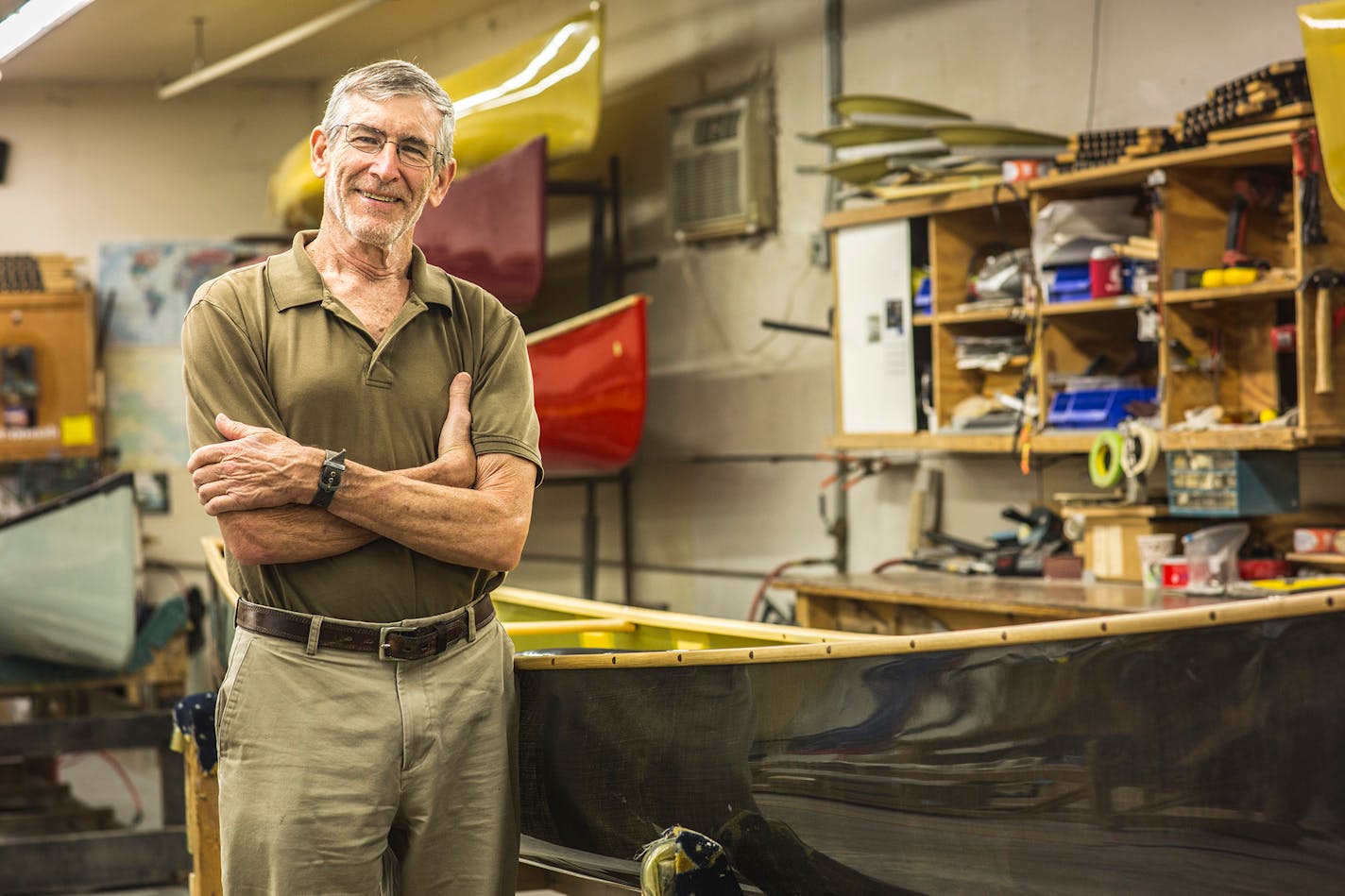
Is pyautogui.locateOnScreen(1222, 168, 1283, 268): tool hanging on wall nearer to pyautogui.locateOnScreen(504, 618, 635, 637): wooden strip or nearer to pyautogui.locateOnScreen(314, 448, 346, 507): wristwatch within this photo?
pyautogui.locateOnScreen(504, 618, 635, 637): wooden strip

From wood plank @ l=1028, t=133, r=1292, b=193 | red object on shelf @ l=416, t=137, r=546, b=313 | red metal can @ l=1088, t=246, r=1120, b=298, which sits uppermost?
red object on shelf @ l=416, t=137, r=546, b=313

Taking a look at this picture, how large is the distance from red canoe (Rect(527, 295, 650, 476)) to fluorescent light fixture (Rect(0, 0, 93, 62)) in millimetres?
2180

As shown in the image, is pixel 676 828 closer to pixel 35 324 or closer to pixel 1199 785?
pixel 1199 785

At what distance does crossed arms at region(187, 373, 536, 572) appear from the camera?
6.03 feet

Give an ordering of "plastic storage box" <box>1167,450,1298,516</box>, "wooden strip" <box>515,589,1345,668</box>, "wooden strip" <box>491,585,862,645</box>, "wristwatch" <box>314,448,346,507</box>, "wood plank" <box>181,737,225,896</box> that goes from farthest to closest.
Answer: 1. "plastic storage box" <box>1167,450,1298,516</box>
2. "wood plank" <box>181,737,225,896</box>
3. "wooden strip" <box>491,585,862,645</box>
4. "wristwatch" <box>314,448,346,507</box>
5. "wooden strip" <box>515,589,1345,668</box>

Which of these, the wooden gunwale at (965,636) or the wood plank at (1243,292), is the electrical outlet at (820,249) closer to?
the wood plank at (1243,292)

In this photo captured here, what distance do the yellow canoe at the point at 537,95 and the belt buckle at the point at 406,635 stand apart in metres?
4.87

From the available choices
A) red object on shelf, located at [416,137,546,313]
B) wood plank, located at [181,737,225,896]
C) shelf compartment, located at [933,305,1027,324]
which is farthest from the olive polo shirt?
red object on shelf, located at [416,137,546,313]

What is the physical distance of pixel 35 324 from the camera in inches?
343

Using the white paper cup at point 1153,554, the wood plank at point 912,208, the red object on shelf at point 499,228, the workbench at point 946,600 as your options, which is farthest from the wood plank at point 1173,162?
the red object on shelf at point 499,228

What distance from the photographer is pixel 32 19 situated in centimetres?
583

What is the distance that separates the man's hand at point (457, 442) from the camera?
1.96 meters

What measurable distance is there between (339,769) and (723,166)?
16.5ft

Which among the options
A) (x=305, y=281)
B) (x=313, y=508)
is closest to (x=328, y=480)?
(x=313, y=508)
